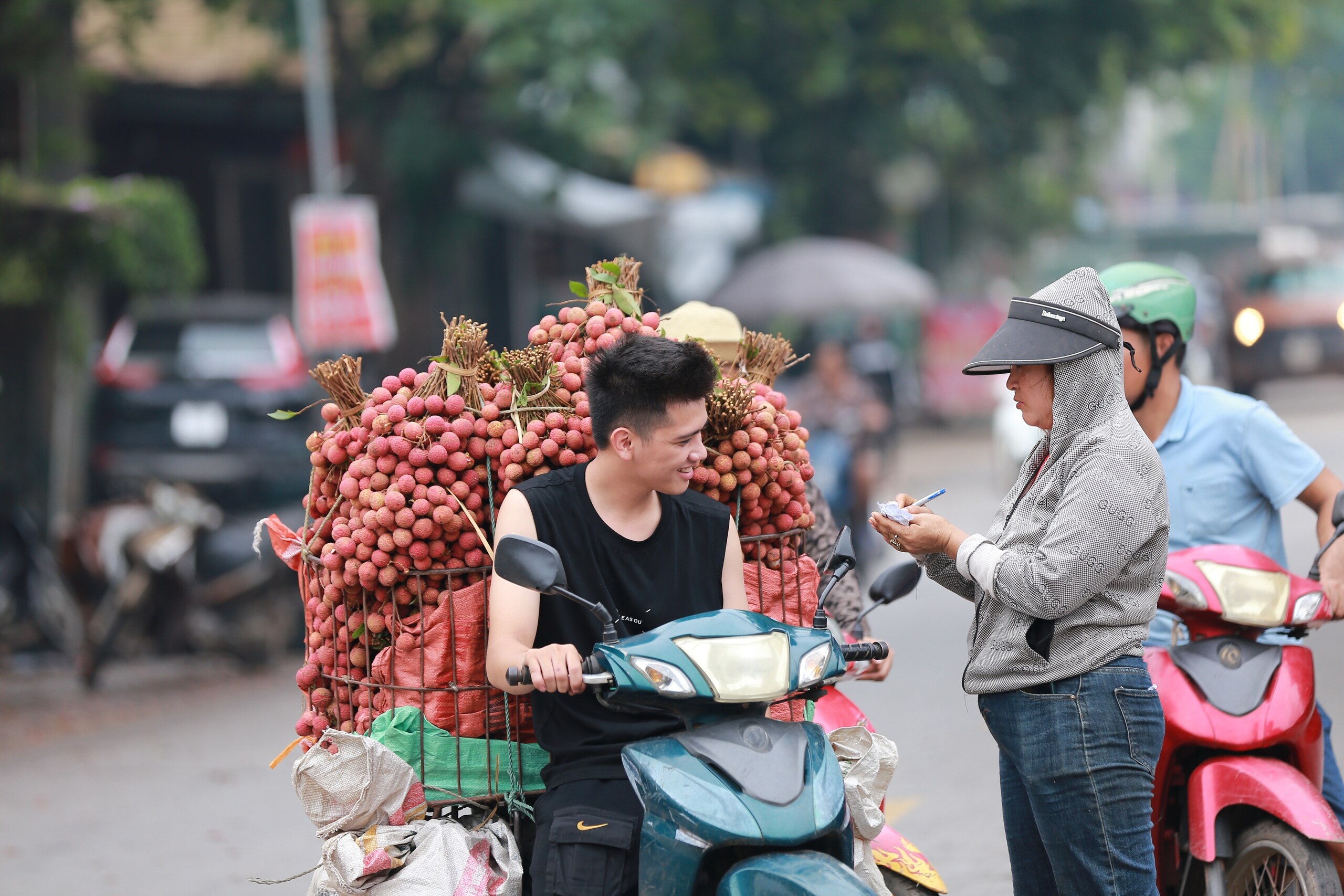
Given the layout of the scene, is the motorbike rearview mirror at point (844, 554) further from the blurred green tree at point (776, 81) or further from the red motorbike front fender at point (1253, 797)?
the blurred green tree at point (776, 81)

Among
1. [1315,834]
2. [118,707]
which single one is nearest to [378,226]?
[118,707]

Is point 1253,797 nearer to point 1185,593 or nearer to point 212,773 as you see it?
point 1185,593

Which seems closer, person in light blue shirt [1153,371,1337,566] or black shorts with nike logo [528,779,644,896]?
black shorts with nike logo [528,779,644,896]

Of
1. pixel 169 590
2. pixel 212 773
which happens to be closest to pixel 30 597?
pixel 169 590

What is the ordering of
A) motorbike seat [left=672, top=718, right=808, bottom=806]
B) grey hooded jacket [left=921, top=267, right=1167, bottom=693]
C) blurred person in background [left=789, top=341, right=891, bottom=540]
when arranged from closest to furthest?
motorbike seat [left=672, top=718, right=808, bottom=806] → grey hooded jacket [left=921, top=267, right=1167, bottom=693] → blurred person in background [left=789, top=341, right=891, bottom=540]

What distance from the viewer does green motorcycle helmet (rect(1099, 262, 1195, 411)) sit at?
3658 mm

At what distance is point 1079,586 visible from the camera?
→ 278 cm

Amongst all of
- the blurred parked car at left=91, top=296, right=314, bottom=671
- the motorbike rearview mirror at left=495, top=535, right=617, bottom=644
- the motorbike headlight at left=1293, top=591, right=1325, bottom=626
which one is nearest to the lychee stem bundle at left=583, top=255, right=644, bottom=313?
the motorbike rearview mirror at left=495, top=535, right=617, bottom=644

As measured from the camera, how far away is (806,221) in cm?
2170

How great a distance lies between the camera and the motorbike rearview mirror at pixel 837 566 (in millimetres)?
2900

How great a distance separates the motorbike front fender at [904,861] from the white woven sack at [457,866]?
0.80m

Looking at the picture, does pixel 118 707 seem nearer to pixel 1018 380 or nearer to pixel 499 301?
pixel 1018 380

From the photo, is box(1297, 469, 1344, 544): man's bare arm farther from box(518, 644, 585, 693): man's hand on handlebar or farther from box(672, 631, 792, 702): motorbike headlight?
box(518, 644, 585, 693): man's hand on handlebar

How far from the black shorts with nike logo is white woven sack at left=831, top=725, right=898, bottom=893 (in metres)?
0.51
